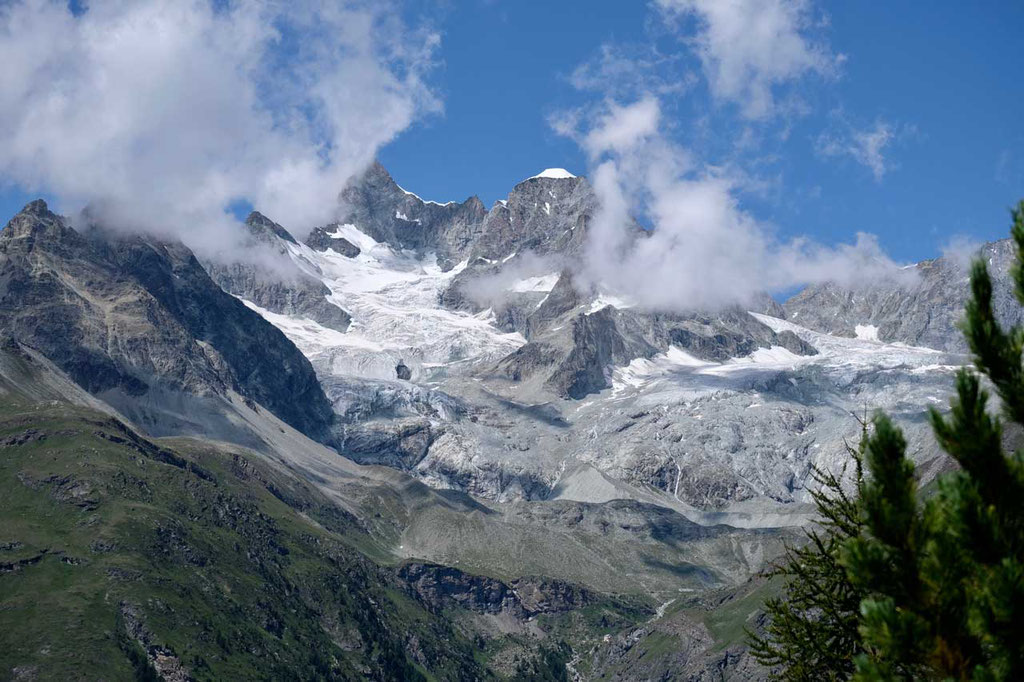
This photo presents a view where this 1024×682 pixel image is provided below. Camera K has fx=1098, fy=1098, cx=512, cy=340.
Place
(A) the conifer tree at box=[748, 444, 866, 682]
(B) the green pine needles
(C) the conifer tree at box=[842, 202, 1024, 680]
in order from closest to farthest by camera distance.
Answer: (B) the green pine needles → (C) the conifer tree at box=[842, 202, 1024, 680] → (A) the conifer tree at box=[748, 444, 866, 682]

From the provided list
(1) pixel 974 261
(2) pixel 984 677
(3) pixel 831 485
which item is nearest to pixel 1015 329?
(1) pixel 974 261

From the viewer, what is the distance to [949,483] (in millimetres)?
15016

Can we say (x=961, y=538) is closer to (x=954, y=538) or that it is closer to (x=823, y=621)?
(x=954, y=538)

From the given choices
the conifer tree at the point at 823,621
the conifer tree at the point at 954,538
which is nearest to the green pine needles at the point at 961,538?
the conifer tree at the point at 954,538

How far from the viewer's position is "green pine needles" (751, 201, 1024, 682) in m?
14.7

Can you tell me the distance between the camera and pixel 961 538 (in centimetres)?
1505

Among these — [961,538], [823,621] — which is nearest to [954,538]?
[961,538]

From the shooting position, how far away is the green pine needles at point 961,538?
14.7 m

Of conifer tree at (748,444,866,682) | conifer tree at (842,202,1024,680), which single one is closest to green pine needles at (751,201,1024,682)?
conifer tree at (842,202,1024,680)

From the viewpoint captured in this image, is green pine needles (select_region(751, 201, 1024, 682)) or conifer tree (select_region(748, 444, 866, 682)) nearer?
green pine needles (select_region(751, 201, 1024, 682))

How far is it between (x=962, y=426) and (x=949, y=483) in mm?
840

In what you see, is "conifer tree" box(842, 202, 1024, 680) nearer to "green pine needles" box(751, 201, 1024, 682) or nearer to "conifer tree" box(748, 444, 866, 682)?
"green pine needles" box(751, 201, 1024, 682)

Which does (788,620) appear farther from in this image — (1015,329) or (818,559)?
(1015,329)

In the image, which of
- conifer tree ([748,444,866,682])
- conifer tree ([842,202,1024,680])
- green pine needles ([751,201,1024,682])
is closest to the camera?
green pine needles ([751,201,1024,682])
